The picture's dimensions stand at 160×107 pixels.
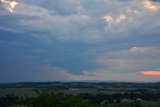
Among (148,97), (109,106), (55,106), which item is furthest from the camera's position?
(148,97)

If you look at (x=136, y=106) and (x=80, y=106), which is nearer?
(x=80, y=106)

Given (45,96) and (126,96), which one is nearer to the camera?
(45,96)

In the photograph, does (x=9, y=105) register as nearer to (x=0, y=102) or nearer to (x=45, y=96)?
(x=0, y=102)

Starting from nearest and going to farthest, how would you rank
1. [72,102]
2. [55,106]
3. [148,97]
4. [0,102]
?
[55,106] → [72,102] → [0,102] → [148,97]

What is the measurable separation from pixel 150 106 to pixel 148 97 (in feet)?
119

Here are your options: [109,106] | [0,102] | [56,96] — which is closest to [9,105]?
[0,102]

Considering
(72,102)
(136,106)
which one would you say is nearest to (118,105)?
(136,106)

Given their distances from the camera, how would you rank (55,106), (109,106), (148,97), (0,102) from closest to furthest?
(55,106), (109,106), (0,102), (148,97)

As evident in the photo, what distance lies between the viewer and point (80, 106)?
84.1m

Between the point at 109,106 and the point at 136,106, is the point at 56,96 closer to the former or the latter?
the point at 109,106

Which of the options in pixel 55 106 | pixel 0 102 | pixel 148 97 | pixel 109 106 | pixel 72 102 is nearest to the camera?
pixel 55 106

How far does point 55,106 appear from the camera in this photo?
79.4m

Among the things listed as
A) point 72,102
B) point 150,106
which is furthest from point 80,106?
point 150,106

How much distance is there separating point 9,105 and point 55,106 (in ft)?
190
